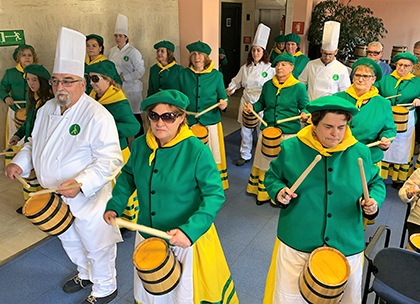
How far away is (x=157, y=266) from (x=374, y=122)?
255cm

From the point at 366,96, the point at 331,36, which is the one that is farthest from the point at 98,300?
the point at 331,36

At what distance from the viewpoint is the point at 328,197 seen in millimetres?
2150

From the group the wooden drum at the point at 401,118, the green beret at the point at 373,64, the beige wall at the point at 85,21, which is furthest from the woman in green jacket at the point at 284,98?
the beige wall at the point at 85,21

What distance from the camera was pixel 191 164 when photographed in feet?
7.18

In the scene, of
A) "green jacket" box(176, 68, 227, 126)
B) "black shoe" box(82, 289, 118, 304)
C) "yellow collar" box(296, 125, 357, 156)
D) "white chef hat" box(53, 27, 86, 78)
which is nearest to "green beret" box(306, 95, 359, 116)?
"yellow collar" box(296, 125, 357, 156)

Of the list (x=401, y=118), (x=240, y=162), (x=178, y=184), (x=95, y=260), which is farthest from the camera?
(x=240, y=162)

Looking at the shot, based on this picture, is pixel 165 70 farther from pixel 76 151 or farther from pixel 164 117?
pixel 164 117

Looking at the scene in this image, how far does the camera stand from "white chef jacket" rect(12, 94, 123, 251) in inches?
106

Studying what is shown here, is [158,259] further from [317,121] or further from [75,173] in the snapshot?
[317,121]

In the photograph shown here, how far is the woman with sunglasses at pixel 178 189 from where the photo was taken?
7.13 feet

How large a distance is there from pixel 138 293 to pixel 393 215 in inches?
141

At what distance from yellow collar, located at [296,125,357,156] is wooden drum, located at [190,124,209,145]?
217 centimetres

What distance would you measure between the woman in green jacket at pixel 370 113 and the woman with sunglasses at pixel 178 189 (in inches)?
75.4

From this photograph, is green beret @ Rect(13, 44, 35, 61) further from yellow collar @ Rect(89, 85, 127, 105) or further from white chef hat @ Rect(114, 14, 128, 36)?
Answer: yellow collar @ Rect(89, 85, 127, 105)
